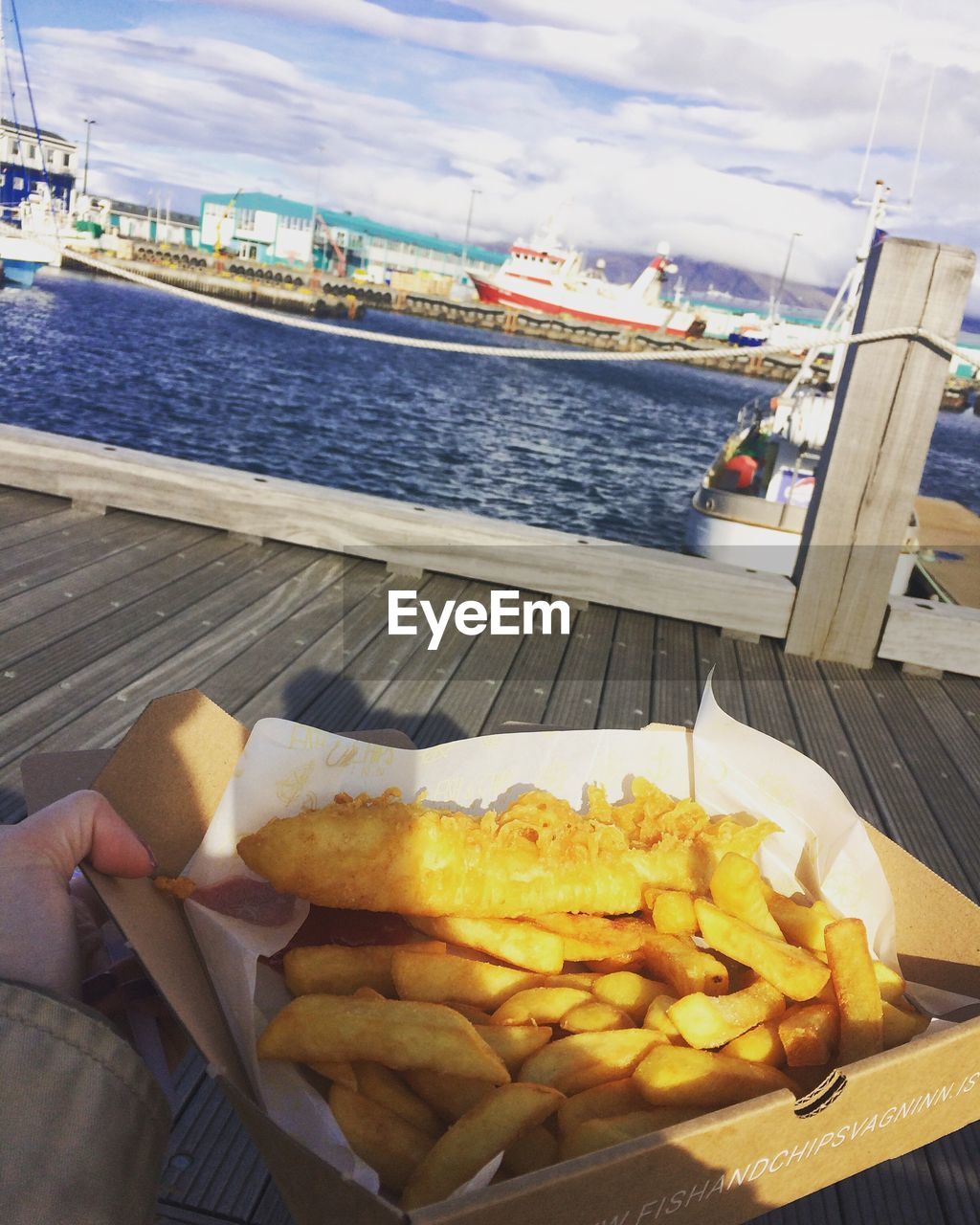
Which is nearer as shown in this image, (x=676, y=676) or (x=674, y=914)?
(x=674, y=914)

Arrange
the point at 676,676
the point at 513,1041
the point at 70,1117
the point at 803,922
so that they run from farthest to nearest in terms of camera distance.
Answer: the point at 676,676 < the point at 803,922 < the point at 513,1041 < the point at 70,1117

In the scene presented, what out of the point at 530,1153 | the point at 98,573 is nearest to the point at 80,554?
the point at 98,573

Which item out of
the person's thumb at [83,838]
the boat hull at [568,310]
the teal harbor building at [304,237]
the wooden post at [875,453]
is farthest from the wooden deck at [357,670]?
the teal harbor building at [304,237]

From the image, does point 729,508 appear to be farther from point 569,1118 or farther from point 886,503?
point 569,1118

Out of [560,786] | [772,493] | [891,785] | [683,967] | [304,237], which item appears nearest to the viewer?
[683,967]

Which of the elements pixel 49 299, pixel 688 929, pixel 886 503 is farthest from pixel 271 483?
pixel 49 299

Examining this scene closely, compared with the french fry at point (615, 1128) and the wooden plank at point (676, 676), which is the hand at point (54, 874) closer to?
the french fry at point (615, 1128)

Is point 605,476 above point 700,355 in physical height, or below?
below

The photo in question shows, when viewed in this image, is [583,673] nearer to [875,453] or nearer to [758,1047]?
[875,453]
